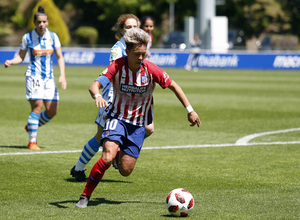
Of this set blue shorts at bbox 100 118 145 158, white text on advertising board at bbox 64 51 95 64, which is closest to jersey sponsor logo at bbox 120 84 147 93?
blue shorts at bbox 100 118 145 158

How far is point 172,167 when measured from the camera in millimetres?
7766

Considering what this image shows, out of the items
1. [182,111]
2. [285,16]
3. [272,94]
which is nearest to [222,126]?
[182,111]

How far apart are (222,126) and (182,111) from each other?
9.75 ft

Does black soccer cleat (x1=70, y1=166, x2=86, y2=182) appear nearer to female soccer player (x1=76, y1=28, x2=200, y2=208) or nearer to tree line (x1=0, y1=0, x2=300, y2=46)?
female soccer player (x1=76, y1=28, x2=200, y2=208)

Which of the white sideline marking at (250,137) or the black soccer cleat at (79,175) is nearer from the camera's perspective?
the black soccer cleat at (79,175)

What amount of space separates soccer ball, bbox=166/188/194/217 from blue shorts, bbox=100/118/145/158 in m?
0.70

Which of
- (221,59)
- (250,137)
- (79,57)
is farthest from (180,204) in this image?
(79,57)

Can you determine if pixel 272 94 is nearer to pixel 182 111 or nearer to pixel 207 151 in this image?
pixel 182 111

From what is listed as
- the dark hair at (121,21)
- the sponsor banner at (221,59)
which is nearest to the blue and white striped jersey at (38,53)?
the dark hair at (121,21)

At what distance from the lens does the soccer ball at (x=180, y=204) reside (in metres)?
5.36

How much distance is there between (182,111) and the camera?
15016 millimetres

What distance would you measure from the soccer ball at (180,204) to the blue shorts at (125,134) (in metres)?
0.70

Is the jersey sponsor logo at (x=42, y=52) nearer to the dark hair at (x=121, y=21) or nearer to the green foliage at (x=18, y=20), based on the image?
the dark hair at (x=121, y=21)

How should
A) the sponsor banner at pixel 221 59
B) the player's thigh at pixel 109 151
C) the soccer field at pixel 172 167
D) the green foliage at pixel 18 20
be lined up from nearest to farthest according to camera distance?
the soccer field at pixel 172 167 < the player's thigh at pixel 109 151 < the sponsor banner at pixel 221 59 < the green foliage at pixel 18 20
